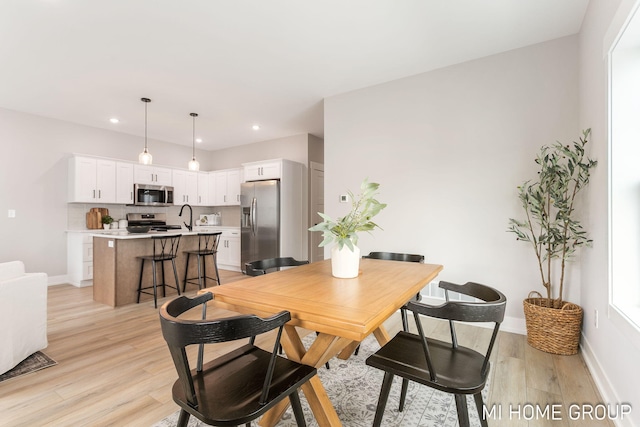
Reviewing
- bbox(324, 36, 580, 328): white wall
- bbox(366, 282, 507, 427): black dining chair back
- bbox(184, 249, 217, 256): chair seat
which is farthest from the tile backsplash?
bbox(366, 282, 507, 427): black dining chair back

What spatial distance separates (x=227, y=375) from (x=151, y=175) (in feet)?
18.8

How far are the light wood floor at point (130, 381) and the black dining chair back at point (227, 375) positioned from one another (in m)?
0.80

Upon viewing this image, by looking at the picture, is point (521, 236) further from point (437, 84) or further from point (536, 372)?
point (437, 84)

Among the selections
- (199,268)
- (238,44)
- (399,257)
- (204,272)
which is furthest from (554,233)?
(204,272)

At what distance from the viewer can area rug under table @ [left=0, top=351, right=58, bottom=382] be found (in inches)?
86.0

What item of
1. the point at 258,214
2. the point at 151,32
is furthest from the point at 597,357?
the point at 258,214

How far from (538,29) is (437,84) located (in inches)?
38.3

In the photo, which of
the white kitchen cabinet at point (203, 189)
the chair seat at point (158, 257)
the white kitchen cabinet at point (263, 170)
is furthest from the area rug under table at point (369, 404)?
the white kitchen cabinet at point (203, 189)

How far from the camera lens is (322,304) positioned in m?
1.24

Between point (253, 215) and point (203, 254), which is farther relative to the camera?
point (253, 215)

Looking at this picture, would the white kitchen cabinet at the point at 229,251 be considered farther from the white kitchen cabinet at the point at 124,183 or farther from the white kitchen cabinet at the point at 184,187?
the white kitchen cabinet at the point at 124,183

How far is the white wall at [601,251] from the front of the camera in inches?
62.6

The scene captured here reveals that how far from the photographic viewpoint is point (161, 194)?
609 cm

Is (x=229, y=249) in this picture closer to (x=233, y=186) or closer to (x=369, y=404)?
(x=233, y=186)
